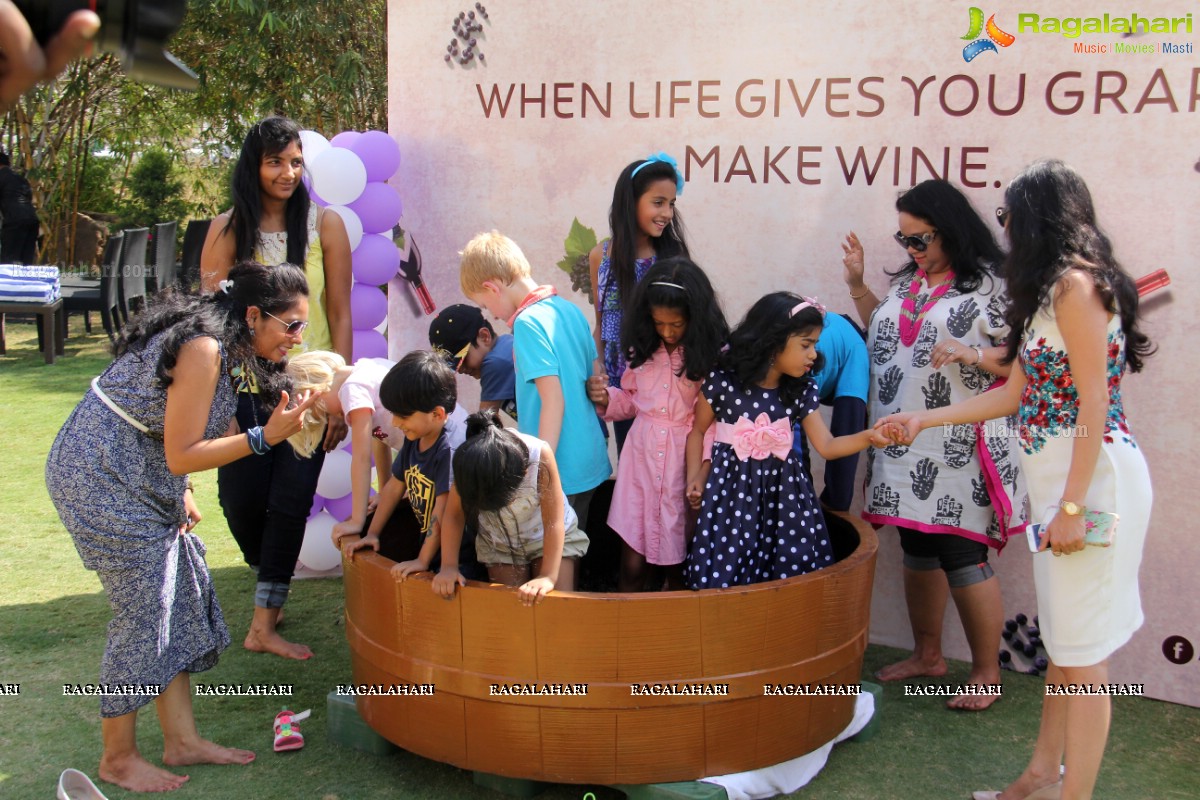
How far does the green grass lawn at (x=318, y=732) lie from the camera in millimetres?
3045

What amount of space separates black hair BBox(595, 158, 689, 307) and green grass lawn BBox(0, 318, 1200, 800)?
166 centimetres

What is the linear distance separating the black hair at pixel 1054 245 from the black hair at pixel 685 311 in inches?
34.0

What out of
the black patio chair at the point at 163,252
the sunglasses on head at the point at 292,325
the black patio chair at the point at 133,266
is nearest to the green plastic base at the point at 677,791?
the sunglasses on head at the point at 292,325

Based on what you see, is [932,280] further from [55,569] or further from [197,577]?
[55,569]

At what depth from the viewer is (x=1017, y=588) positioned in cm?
388

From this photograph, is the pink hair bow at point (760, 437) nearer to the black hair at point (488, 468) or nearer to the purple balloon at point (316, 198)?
the black hair at point (488, 468)

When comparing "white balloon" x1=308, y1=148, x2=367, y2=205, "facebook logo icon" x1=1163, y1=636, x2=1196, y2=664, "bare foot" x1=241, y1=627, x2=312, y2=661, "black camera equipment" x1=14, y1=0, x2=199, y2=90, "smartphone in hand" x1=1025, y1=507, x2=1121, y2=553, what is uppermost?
"white balloon" x1=308, y1=148, x2=367, y2=205

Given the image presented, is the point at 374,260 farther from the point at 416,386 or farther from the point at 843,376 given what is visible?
the point at 843,376

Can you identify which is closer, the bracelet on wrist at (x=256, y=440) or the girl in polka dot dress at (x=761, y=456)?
the bracelet on wrist at (x=256, y=440)

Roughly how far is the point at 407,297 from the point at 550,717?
2.87 m

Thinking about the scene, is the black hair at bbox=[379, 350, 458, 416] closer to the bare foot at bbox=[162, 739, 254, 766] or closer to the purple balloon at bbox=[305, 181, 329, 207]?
the bare foot at bbox=[162, 739, 254, 766]

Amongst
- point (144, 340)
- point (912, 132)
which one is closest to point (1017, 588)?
point (912, 132)

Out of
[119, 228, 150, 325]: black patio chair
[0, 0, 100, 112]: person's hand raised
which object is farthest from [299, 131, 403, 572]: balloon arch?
[119, 228, 150, 325]: black patio chair

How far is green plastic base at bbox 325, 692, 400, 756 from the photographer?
10.5 feet
